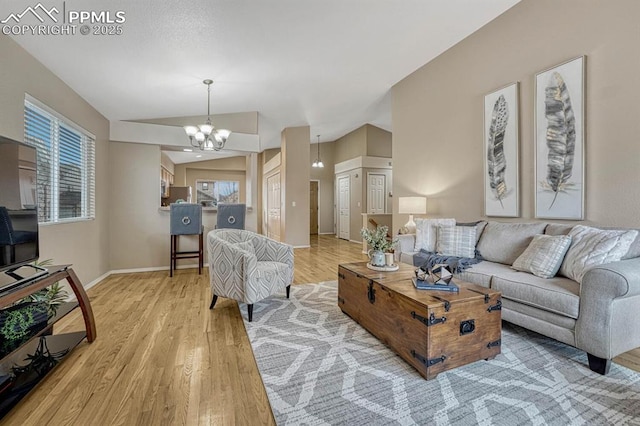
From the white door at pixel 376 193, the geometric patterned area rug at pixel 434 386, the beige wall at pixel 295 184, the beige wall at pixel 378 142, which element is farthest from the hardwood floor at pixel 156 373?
the beige wall at pixel 378 142

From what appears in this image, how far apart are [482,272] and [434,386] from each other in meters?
1.22

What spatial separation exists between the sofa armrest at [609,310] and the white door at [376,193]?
665 cm

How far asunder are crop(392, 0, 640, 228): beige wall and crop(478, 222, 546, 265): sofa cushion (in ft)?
1.17

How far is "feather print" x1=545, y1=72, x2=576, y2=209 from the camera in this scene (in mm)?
2623

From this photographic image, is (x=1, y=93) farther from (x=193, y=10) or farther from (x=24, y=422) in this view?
(x=24, y=422)

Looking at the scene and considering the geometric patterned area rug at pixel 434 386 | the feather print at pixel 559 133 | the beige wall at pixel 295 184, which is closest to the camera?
the geometric patterned area rug at pixel 434 386

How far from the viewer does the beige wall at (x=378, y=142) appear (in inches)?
326

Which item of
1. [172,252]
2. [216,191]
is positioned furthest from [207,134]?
[216,191]

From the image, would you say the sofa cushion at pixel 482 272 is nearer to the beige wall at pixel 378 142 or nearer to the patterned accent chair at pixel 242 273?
the patterned accent chair at pixel 242 273

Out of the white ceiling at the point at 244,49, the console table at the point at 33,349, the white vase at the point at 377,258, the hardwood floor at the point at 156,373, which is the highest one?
the white ceiling at the point at 244,49

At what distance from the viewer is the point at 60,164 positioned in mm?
3092

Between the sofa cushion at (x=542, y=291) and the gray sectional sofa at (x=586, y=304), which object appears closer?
the gray sectional sofa at (x=586, y=304)

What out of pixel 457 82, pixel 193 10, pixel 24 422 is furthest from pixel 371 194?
pixel 24 422

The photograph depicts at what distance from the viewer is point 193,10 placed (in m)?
2.26
